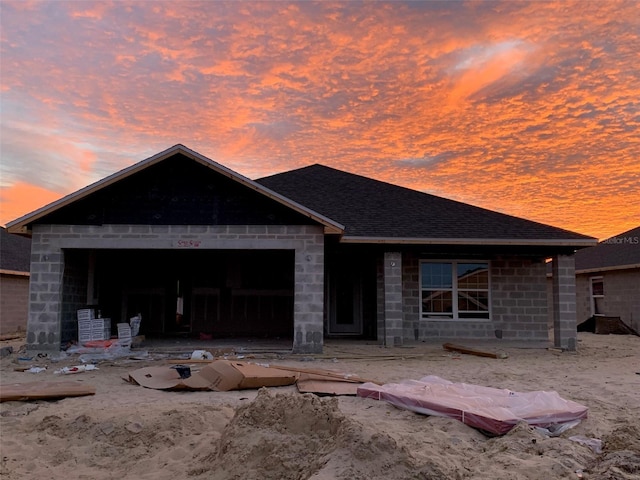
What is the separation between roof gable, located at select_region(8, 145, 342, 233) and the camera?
1397 cm

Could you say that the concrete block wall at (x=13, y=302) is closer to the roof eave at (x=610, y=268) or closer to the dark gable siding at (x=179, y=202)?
the dark gable siding at (x=179, y=202)

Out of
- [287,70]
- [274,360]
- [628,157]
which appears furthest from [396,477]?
[628,157]

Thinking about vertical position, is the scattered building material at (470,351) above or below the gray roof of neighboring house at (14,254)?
below

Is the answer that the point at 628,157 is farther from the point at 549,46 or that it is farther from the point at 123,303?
the point at 123,303

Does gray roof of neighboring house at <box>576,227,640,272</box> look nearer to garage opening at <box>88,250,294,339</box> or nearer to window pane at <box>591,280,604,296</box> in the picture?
window pane at <box>591,280,604,296</box>

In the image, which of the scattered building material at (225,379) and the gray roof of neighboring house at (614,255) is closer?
the scattered building material at (225,379)

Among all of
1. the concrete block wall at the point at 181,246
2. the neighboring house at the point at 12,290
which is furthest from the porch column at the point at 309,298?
the neighboring house at the point at 12,290

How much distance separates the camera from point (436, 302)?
55.3ft

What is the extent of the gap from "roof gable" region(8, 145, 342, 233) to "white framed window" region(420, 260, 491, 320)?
467cm

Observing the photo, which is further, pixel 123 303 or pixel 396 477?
pixel 123 303

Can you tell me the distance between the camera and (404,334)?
54.2ft

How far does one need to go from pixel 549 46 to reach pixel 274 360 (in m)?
9.76

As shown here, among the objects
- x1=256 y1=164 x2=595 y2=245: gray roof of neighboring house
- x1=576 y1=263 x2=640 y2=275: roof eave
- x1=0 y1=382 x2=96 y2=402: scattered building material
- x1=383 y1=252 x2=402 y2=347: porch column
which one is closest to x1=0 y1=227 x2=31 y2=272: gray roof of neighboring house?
x1=256 y1=164 x2=595 y2=245: gray roof of neighboring house

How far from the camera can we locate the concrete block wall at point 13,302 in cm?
2125
